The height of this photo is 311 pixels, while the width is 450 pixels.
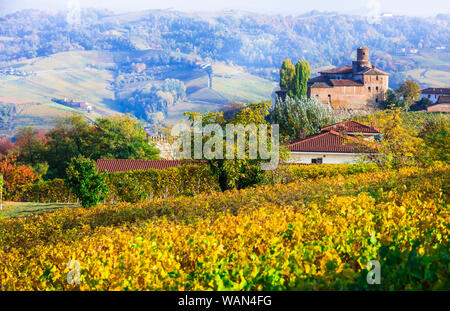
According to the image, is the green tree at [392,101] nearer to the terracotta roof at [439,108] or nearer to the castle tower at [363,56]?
the terracotta roof at [439,108]

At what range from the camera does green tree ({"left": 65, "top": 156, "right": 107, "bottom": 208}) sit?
699 inches

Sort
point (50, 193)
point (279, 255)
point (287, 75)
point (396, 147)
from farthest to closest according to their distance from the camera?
1. point (287, 75)
2. point (50, 193)
3. point (396, 147)
4. point (279, 255)

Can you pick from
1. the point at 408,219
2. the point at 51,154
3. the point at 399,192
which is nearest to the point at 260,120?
the point at 399,192

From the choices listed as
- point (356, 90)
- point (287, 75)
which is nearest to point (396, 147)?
point (287, 75)

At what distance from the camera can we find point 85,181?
18.0 meters

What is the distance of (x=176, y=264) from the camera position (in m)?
4.97

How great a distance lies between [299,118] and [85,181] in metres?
39.3

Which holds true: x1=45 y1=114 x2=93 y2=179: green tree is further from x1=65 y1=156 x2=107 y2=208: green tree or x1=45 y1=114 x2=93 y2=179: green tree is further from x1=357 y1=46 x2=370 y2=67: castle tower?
x1=357 y1=46 x2=370 y2=67: castle tower

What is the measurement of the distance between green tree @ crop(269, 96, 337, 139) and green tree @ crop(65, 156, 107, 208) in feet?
121

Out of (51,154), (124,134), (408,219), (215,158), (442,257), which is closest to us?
(442,257)

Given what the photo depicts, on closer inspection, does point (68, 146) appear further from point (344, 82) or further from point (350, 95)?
point (344, 82)

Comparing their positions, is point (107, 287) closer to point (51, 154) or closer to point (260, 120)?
point (260, 120)
